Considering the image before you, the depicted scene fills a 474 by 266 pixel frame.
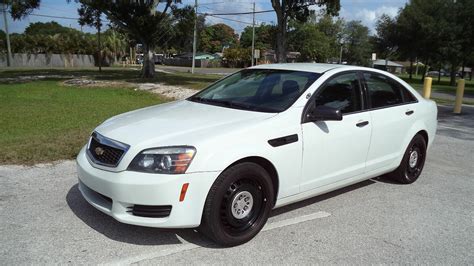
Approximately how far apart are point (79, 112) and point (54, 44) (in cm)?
4749

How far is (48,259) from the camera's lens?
3475 millimetres

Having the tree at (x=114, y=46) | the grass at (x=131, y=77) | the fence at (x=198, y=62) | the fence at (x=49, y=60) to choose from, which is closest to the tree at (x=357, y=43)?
the fence at (x=198, y=62)

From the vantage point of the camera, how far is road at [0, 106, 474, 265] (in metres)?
3.62

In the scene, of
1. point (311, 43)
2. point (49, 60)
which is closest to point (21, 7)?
point (49, 60)

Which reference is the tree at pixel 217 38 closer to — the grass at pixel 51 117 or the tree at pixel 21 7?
the tree at pixel 21 7

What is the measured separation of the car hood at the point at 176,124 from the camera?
12.0 feet

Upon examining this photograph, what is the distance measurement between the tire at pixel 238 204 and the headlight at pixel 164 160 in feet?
1.05

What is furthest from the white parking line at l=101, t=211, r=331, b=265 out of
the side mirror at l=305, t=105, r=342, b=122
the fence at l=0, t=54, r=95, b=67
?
the fence at l=0, t=54, r=95, b=67

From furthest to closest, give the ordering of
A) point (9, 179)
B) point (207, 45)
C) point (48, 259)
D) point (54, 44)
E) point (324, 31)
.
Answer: point (207, 45)
point (324, 31)
point (54, 44)
point (9, 179)
point (48, 259)

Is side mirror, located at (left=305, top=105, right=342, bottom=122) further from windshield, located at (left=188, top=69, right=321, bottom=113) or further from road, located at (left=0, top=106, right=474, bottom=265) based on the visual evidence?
road, located at (left=0, top=106, right=474, bottom=265)

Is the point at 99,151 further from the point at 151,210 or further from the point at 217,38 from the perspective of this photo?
the point at 217,38

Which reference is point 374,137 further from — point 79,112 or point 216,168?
point 79,112

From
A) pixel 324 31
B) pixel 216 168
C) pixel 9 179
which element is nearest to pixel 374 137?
pixel 216 168

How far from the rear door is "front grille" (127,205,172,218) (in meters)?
2.61
